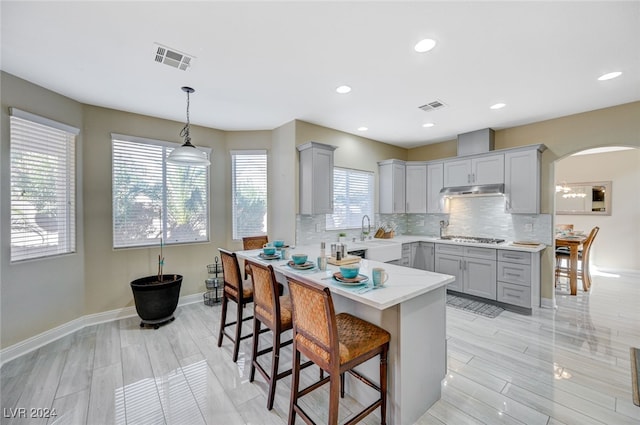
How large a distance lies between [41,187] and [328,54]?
3421 millimetres

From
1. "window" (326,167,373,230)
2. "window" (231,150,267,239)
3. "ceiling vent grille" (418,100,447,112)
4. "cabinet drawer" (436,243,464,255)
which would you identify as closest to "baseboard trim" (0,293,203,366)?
"window" (231,150,267,239)

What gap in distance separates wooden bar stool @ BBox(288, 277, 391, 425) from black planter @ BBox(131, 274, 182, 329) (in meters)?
2.30

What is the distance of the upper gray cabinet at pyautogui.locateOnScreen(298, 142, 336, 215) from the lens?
392cm

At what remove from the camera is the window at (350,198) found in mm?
4730

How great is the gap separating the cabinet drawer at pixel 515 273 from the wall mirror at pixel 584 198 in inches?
183

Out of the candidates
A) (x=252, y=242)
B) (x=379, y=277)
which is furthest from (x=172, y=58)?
(x=379, y=277)

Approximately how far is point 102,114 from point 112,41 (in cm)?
181

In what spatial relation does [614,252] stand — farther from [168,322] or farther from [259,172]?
[168,322]

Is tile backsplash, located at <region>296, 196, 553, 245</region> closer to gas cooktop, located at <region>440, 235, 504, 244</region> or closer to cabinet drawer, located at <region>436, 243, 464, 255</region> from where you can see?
gas cooktop, located at <region>440, 235, 504, 244</region>

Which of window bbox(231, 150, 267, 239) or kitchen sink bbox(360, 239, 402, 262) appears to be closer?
kitchen sink bbox(360, 239, 402, 262)

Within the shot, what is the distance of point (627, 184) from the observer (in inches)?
235

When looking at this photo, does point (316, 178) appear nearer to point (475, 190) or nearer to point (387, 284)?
point (387, 284)

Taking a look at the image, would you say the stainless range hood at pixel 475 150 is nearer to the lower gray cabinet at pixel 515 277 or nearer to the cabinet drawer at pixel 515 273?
the lower gray cabinet at pixel 515 277

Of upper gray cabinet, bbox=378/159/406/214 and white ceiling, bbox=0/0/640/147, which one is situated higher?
white ceiling, bbox=0/0/640/147
